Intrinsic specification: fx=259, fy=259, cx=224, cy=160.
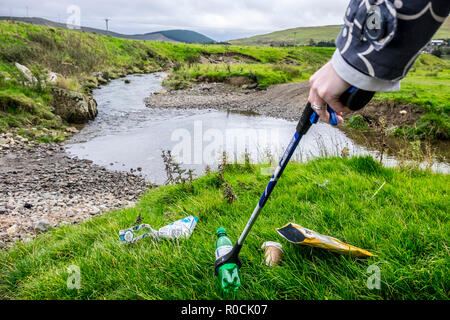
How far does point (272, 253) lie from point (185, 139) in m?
12.3

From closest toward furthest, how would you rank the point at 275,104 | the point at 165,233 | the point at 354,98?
the point at 354,98 < the point at 165,233 < the point at 275,104

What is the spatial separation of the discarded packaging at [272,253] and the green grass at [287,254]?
2.2 inches

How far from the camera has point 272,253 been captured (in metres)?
2.34

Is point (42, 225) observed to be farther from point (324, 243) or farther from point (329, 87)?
point (329, 87)

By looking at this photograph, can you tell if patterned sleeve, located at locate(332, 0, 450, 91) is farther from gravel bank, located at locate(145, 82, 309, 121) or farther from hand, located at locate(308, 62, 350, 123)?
gravel bank, located at locate(145, 82, 309, 121)

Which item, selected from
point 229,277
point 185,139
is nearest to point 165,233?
point 229,277

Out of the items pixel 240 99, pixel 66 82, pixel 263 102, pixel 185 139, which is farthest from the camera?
pixel 240 99

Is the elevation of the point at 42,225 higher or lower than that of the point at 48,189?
higher

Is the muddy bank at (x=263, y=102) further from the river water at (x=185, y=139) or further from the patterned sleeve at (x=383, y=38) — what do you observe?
the patterned sleeve at (x=383, y=38)

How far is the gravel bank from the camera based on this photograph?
22516 millimetres

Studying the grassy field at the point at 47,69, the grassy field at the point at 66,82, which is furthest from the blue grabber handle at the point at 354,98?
the grassy field at the point at 47,69

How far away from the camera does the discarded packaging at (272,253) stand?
7.46ft
